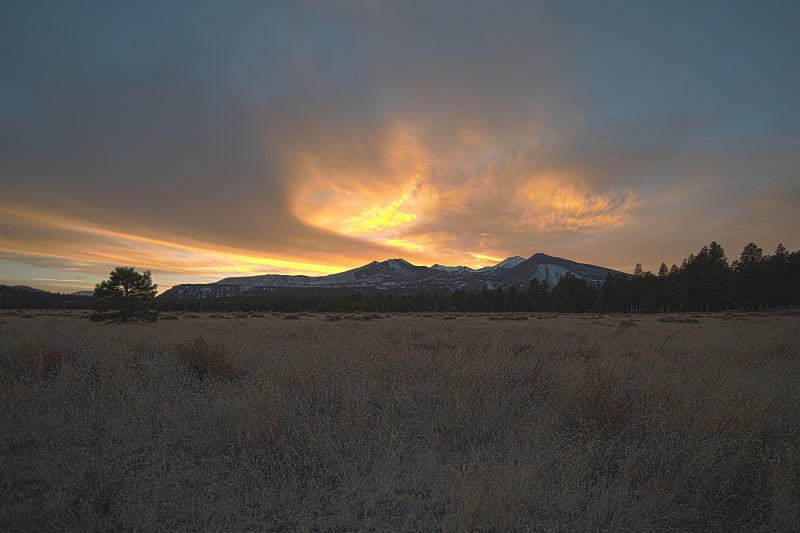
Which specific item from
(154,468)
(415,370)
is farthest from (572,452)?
(154,468)

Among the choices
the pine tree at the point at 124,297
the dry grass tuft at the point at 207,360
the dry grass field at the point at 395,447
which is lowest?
the dry grass field at the point at 395,447

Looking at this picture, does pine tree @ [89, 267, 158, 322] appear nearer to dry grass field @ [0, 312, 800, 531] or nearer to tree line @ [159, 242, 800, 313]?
tree line @ [159, 242, 800, 313]

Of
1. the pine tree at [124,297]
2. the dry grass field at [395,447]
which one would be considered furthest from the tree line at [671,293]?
the dry grass field at [395,447]

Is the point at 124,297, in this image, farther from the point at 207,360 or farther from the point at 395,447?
the point at 395,447

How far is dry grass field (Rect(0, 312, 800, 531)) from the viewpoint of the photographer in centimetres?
300

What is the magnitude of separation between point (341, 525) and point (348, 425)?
1.50 m

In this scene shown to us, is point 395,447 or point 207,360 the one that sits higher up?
point 207,360

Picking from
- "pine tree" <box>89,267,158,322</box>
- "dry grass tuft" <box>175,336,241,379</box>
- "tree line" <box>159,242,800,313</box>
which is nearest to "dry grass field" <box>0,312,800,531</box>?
"dry grass tuft" <box>175,336,241,379</box>

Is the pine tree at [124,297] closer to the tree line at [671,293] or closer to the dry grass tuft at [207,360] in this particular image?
the tree line at [671,293]

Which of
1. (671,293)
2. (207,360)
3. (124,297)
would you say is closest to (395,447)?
(207,360)

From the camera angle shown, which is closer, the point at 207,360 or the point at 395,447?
the point at 395,447

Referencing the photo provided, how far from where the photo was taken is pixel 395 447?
4059 millimetres

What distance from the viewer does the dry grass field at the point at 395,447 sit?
3.00 metres

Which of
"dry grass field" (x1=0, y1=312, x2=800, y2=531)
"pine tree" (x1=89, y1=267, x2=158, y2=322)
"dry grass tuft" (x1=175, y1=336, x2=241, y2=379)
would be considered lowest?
"dry grass field" (x1=0, y1=312, x2=800, y2=531)
